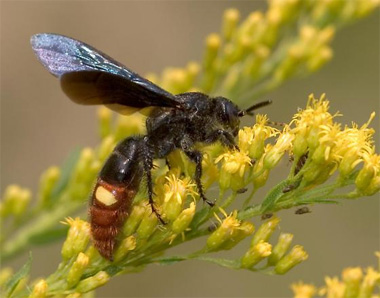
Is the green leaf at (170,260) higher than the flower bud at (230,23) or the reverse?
the reverse

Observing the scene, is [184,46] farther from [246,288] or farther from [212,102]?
[212,102]

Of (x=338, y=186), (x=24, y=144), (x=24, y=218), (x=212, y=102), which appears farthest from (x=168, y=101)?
(x=24, y=144)

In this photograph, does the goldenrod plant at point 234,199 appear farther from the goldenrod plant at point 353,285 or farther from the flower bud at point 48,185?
the flower bud at point 48,185

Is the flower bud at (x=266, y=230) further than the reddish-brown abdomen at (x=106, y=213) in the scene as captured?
Yes

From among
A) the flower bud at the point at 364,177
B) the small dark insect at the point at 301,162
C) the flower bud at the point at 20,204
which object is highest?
the flower bud at the point at 20,204

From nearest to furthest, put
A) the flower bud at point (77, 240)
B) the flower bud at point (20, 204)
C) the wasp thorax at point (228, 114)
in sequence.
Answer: the flower bud at point (77, 240), the wasp thorax at point (228, 114), the flower bud at point (20, 204)

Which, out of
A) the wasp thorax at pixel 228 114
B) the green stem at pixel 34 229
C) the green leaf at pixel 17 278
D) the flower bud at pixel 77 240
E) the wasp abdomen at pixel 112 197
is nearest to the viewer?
the green leaf at pixel 17 278

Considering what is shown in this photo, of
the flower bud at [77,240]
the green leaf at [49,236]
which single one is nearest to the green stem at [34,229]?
the green leaf at [49,236]
